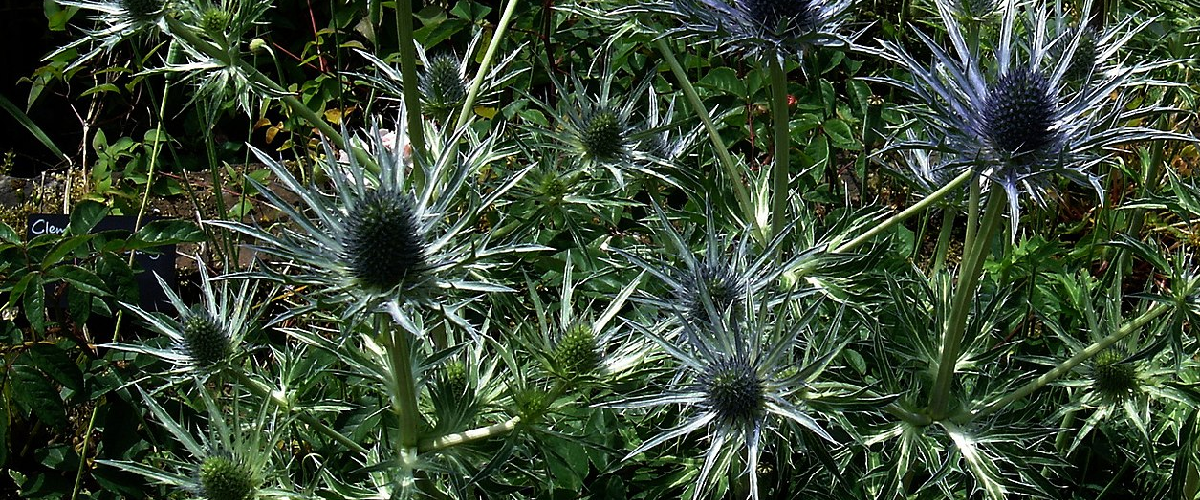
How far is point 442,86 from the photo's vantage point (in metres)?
1.71

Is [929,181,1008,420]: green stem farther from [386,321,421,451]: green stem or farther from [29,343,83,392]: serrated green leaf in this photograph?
[29,343,83,392]: serrated green leaf

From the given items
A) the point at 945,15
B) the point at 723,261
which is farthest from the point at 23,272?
the point at 945,15

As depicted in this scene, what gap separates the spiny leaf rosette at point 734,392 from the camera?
1102 millimetres

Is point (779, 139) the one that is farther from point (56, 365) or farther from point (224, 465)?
point (56, 365)

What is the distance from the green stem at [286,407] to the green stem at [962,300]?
75 centimetres

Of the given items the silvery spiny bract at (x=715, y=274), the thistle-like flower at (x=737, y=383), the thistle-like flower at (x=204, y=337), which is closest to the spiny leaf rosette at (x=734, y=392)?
the thistle-like flower at (x=737, y=383)

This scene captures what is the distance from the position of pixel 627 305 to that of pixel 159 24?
936 mm

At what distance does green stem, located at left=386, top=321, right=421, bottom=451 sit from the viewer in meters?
1.11

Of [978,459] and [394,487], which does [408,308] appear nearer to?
[394,487]

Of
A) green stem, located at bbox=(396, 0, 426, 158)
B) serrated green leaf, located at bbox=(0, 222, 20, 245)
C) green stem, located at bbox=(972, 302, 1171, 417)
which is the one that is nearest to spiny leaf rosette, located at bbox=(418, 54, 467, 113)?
green stem, located at bbox=(396, 0, 426, 158)

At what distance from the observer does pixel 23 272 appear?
1572 mm

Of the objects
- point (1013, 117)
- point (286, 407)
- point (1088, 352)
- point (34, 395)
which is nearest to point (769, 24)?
point (1013, 117)

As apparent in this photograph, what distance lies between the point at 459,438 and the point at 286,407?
283mm

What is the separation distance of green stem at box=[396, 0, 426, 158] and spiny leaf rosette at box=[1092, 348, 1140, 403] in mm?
948
